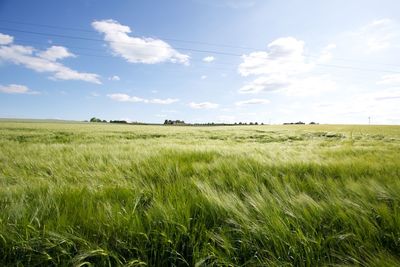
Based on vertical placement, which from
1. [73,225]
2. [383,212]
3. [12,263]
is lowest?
[12,263]

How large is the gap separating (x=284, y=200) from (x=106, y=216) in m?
1.29

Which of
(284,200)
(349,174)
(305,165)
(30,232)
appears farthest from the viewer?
(305,165)

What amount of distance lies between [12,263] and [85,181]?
149 cm

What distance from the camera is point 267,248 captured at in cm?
129

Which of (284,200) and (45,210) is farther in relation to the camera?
(284,200)

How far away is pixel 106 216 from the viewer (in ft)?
4.83

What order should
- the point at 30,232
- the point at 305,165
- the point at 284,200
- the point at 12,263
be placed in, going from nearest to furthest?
the point at 12,263, the point at 30,232, the point at 284,200, the point at 305,165

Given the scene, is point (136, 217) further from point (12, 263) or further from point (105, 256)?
point (12, 263)

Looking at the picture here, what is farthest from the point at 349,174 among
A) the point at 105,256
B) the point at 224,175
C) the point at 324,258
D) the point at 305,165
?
the point at 105,256

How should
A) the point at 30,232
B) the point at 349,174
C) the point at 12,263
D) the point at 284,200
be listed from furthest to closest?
the point at 349,174 → the point at 284,200 → the point at 30,232 → the point at 12,263

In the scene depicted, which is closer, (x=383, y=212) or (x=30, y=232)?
(x=30, y=232)

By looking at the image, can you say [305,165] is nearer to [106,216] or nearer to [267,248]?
[267,248]

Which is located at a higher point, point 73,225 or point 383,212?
Answer: point 383,212

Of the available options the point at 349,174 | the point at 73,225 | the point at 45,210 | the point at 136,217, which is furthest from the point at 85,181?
the point at 349,174
